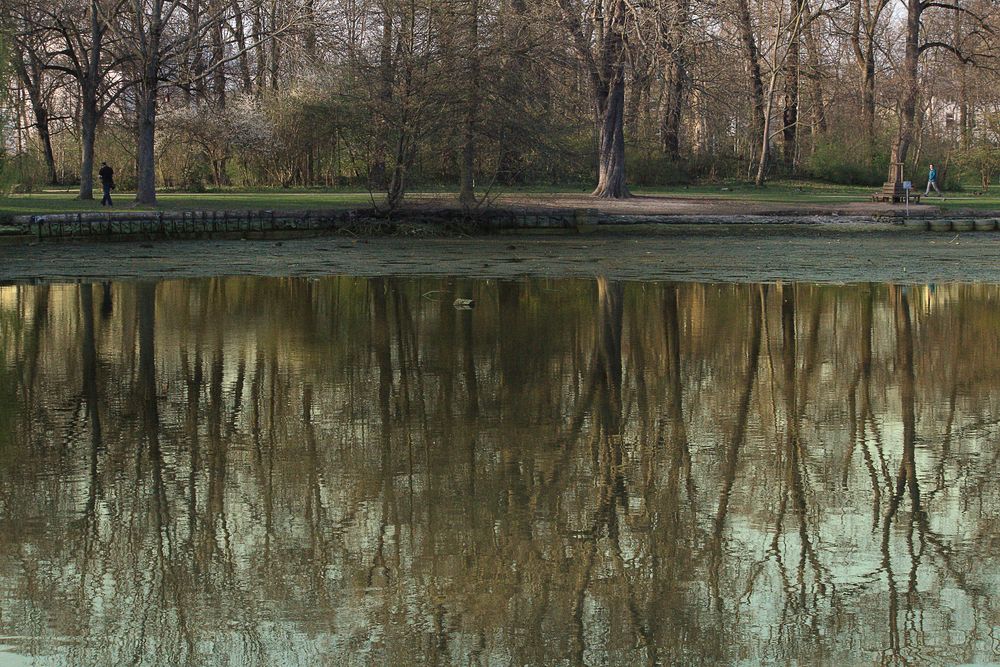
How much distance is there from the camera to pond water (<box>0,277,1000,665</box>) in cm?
535

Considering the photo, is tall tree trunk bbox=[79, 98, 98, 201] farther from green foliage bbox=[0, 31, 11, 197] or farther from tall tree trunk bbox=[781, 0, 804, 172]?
tall tree trunk bbox=[781, 0, 804, 172]

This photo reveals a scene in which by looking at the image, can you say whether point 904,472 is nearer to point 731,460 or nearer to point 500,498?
point 731,460

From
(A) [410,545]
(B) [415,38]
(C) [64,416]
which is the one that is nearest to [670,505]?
(A) [410,545]

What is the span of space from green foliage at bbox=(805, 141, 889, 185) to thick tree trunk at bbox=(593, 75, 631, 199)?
1680 centimetres

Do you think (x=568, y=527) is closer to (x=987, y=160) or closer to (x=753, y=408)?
(x=753, y=408)

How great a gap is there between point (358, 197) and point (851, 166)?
75.8 feet

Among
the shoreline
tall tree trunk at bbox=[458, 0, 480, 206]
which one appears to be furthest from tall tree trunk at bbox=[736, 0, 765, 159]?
tall tree trunk at bbox=[458, 0, 480, 206]

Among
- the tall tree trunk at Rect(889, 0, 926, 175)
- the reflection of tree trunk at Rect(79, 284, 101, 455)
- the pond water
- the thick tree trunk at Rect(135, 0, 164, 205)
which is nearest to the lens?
the pond water

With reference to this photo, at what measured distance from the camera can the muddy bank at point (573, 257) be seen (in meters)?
20.9

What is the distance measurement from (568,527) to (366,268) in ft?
51.4

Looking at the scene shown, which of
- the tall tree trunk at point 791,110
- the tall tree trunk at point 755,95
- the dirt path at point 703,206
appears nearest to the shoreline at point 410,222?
the dirt path at point 703,206

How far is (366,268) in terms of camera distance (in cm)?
2202

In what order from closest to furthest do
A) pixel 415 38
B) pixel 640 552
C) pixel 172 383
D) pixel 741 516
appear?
pixel 640 552
pixel 741 516
pixel 172 383
pixel 415 38

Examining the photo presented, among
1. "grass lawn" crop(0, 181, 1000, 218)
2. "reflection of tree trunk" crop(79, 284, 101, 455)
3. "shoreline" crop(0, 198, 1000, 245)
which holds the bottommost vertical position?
"reflection of tree trunk" crop(79, 284, 101, 455)
